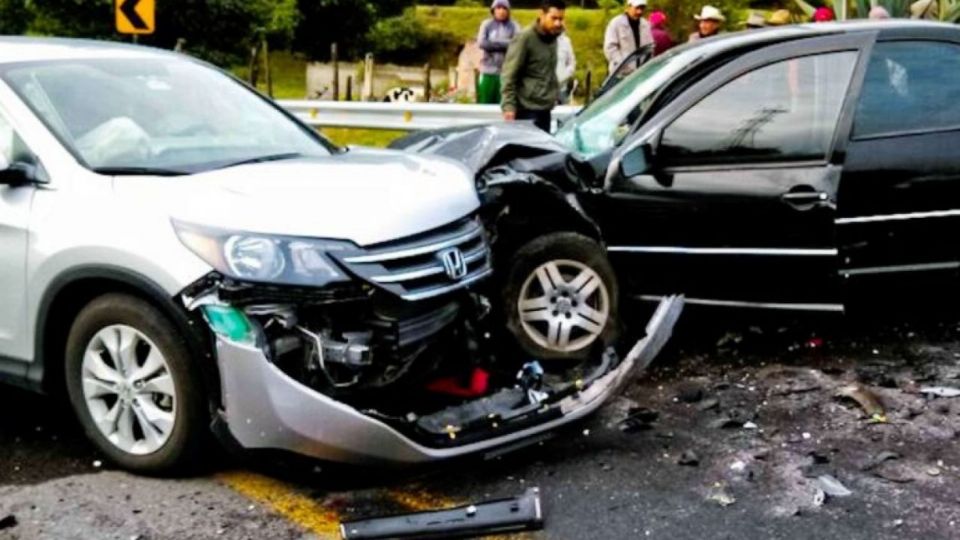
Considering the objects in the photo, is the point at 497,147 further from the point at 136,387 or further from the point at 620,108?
the point at 136,387

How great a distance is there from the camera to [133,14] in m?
11.3

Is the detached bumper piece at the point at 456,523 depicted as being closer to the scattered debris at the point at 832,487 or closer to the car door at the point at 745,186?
the scattered debris at the point at 832,487

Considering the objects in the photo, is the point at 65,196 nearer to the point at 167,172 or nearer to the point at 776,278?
the point at 167,172

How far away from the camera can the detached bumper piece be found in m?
3.94

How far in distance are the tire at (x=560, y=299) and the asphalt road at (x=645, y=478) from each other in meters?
0.36

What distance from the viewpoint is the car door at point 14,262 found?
15.0ft

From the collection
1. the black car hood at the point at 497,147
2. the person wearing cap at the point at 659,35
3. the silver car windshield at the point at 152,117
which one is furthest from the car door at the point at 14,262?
the person wearing cap at the point at 659,35

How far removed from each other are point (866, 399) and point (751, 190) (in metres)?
1.13

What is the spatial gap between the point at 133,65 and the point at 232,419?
206 cm

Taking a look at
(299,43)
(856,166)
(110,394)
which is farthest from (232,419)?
(299,43)

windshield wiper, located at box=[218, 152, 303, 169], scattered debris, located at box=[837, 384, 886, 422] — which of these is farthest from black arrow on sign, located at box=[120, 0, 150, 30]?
scattered debris, located at box=[837, 384, 886, 422]

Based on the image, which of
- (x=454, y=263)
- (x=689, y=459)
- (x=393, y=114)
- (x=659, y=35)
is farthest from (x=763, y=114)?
(x=393, y=114)

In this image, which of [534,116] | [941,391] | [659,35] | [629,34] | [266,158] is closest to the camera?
[266,158]

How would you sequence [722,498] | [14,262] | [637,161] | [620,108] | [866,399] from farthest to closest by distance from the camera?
[620,108] → [637,161] → [866,399] → [14,262] → [722,498]
